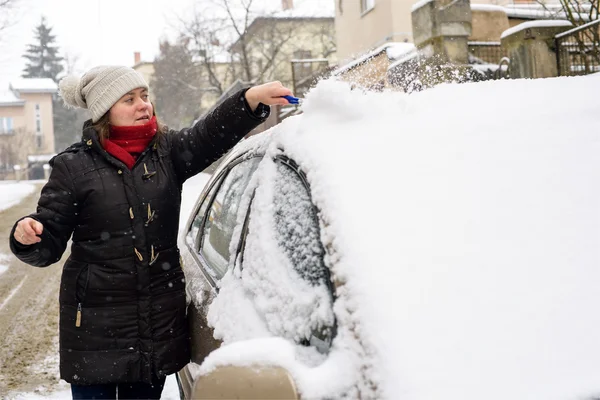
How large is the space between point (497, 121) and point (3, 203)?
20164 mm

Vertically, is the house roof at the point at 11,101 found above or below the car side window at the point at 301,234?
above

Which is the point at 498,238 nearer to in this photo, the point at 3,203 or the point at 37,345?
the point at 37,345

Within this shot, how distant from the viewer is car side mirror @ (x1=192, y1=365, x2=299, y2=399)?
4.62 ft

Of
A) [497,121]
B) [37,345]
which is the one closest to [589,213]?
[497,121]

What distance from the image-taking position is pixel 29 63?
66.5 meters

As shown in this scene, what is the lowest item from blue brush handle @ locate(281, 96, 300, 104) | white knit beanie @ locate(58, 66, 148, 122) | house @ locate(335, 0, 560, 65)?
blue brush handle @ locate(281, 96, 300, 104)

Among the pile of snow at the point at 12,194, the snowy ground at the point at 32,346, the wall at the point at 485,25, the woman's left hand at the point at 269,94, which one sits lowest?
the snowy ground at the point at 32,346

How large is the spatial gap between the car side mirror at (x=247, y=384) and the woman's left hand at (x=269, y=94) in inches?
48.6

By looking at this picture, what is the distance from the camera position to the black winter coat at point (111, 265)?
2297mm

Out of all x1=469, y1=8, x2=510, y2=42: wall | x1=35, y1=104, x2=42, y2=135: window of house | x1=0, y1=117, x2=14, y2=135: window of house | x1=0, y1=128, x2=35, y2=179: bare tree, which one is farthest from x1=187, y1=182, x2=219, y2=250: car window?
x1=0, y1=117, x2=14, y2=135: window of house

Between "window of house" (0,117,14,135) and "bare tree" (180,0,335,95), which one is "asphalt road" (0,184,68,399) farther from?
"window of house" (0,117,14,135)

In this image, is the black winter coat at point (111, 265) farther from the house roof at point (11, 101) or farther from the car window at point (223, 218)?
the house roof at point (11, 101)

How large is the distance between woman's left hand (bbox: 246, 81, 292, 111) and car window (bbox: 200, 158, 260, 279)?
10.1 inches

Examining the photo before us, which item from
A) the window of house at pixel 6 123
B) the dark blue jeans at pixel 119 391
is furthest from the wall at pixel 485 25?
the window of house at pixel 6 123
